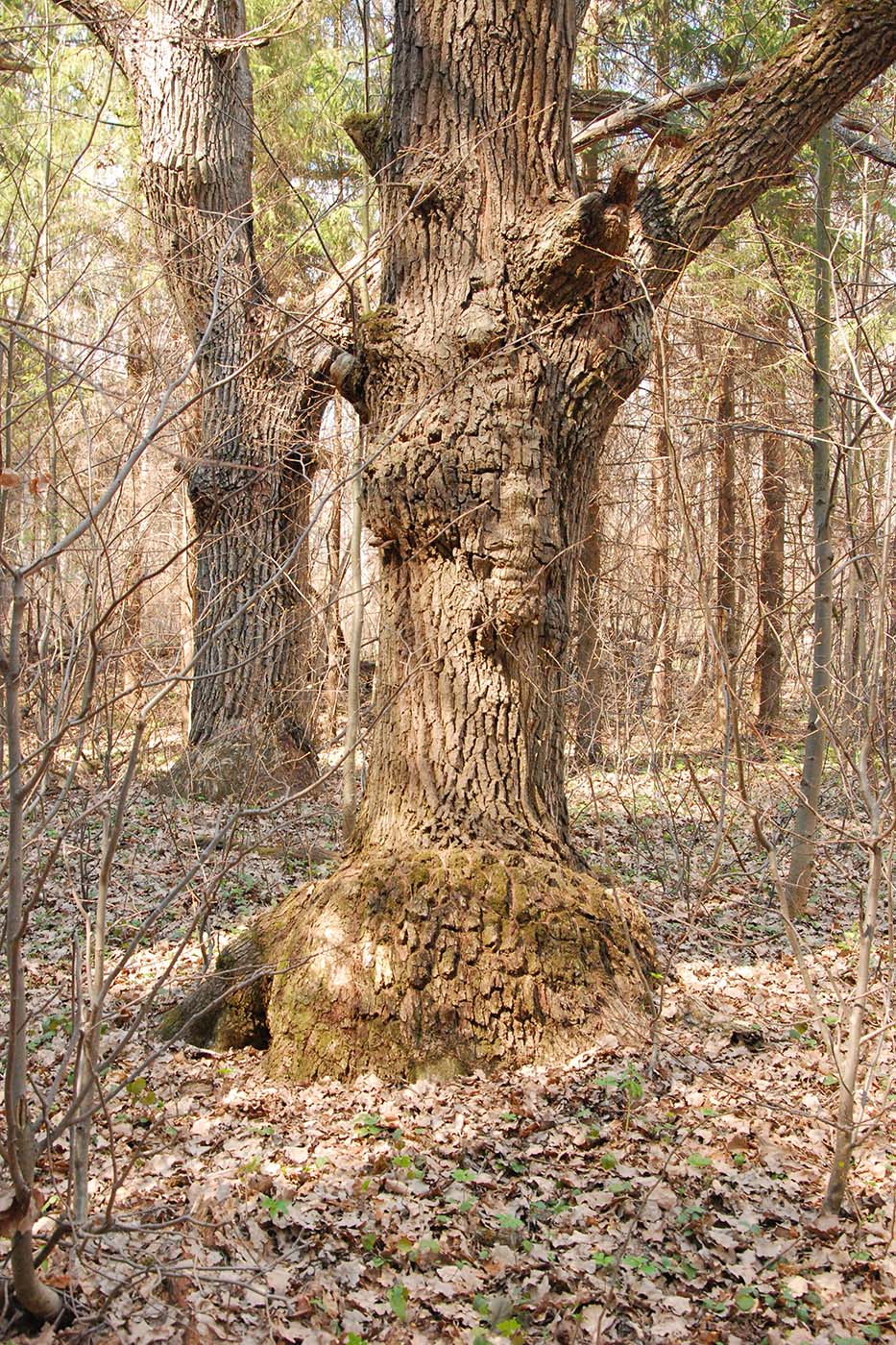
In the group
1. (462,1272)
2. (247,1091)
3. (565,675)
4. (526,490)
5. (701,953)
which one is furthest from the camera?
(701,953)

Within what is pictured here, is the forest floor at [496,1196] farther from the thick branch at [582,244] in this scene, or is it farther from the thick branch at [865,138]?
the thick branch at [865,138]

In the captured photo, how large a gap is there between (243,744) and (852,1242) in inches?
229

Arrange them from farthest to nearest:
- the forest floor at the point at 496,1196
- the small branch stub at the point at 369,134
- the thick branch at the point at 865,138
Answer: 1. the thick branch at the point at 865,138
2. the small branch stub at the point at 369,134
3. the forest floor at the point at 496,1196

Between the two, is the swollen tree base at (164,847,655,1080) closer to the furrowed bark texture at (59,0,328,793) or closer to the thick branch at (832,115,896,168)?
the furrowed bark texture at (59,0,328,793)

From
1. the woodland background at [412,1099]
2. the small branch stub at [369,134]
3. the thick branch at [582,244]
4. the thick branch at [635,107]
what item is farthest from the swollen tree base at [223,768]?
the thick branch at [635,107]

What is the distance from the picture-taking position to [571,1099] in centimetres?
363

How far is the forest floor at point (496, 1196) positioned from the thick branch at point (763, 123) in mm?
3016

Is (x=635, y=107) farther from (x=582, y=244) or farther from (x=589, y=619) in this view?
(x=589, y=619)

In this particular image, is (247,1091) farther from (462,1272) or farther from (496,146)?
(496,146)

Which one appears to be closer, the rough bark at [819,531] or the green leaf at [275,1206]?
the green leaf at [275,1206]

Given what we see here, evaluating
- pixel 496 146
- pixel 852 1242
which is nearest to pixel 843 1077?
pixel 852 1242

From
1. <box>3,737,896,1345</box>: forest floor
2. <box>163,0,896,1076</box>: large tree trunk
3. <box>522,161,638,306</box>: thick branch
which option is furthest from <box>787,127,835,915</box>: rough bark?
<box>522,161,638,306</box>: thick branch

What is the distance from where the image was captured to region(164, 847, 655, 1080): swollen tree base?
12.5 feet

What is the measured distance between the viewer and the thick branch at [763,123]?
448 cm
